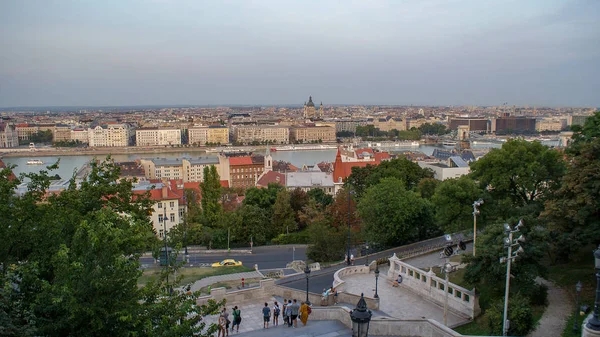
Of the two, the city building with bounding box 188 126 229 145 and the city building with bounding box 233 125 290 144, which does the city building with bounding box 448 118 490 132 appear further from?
the city building with bounding box 188 126 229 145

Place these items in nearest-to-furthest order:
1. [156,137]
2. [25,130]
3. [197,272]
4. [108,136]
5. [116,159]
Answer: [197,272] → [116,159] → [108,136] → [156,137] → [25,130]

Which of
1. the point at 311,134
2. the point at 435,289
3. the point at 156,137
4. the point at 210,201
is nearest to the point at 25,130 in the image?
the point at 156,137

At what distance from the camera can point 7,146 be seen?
4166 inches

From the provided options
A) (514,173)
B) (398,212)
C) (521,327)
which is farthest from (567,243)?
(398,212)

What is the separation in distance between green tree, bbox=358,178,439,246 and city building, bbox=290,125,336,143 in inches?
4214

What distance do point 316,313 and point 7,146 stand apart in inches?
4532

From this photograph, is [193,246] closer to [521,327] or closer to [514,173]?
[514,173]

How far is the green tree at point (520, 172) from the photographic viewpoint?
648 inches

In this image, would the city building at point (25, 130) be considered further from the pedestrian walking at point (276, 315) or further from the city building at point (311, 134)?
the pedestrian walking at point (276, 315)

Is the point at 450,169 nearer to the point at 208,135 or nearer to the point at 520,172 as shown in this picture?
the point at 520,172

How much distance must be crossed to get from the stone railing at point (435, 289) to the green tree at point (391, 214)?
4.79 m

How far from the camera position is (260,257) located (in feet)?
74.4

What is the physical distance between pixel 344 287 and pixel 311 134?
385ft

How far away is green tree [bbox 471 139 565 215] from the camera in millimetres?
16453
